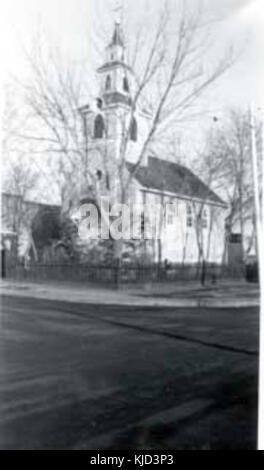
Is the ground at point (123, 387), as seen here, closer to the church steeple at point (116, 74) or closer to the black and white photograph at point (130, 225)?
the black and white photograph at point (130, 225)

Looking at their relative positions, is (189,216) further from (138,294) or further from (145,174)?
(138,294)

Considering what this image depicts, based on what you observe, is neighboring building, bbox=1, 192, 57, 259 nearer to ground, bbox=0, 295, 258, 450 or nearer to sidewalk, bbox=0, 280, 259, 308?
ground, bbox=0, 295, 258, 450

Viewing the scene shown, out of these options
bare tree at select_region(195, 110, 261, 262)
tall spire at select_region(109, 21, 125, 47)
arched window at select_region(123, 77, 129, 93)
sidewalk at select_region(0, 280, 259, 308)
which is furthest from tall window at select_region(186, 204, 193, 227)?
sidewalk at select_region(0, 280, 259, 308)

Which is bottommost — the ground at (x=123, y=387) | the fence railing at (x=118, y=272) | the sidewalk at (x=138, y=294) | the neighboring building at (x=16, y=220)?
the ground at (x=123, y=387)

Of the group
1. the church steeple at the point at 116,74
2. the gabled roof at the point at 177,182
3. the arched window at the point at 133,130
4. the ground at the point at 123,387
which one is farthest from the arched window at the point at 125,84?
the ground at the point at 123,387
